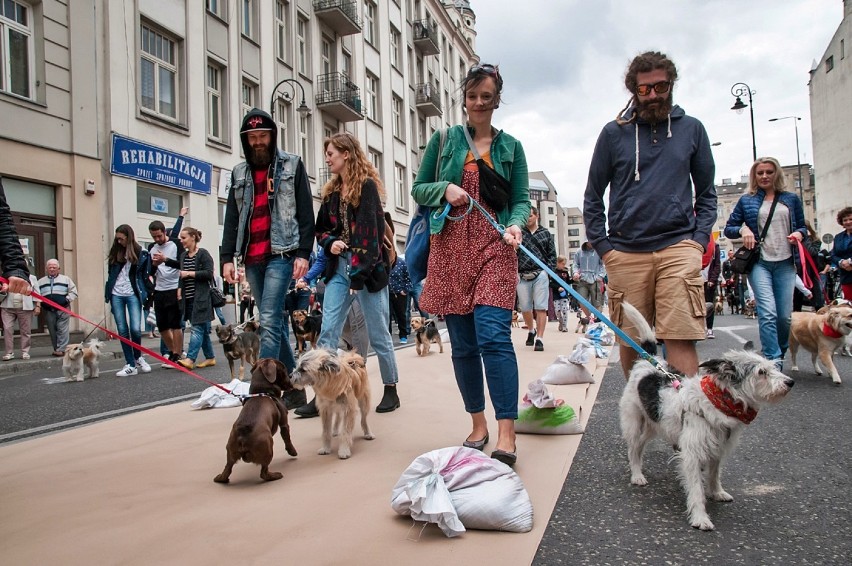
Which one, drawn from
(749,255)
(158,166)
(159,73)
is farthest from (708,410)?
(159,73)

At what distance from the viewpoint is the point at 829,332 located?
19.9ft

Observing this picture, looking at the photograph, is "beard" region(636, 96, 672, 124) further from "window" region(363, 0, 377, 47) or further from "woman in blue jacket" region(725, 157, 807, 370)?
"window" region(363, 0, 377, 47)

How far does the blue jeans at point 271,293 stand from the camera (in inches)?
171

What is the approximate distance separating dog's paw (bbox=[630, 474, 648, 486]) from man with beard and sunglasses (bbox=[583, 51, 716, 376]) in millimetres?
640

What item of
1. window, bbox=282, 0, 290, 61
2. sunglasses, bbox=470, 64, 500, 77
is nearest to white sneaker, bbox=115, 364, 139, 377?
sunglasses, bbox=470, 64, 500, 77

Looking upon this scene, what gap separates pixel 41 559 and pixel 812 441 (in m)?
3.99

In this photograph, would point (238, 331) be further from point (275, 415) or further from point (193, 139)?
point (193, 139)

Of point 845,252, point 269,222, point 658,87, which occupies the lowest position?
point 845,252

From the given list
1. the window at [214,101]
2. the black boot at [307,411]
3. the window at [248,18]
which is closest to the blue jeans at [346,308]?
the black boot at [307,411]

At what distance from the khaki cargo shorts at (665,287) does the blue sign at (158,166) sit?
14.3 m

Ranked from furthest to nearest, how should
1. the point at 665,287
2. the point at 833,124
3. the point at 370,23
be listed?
the point at 833,124
the point at 370,23
the point at 665,287

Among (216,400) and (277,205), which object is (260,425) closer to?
(277,205)

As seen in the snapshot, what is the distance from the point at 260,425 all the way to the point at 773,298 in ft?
15.7

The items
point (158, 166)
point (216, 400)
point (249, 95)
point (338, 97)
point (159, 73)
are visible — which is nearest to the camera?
point (216, 400)
